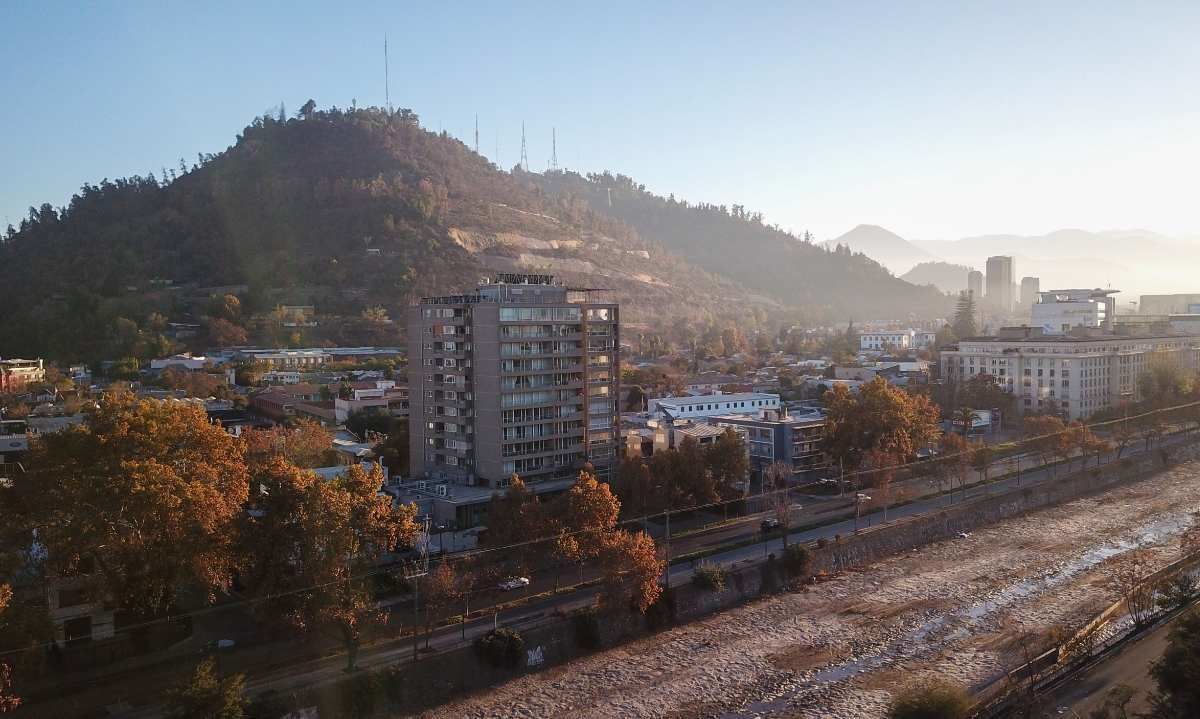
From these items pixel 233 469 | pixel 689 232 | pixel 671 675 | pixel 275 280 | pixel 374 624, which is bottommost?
pixel 671 675

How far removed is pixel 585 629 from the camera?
527 inches

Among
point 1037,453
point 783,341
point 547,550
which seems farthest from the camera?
point 783,341

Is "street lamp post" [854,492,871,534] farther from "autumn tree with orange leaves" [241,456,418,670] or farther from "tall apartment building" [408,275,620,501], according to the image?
"autumn tree with orange leaves" [241,456,418,670]

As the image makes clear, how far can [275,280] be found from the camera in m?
54.3

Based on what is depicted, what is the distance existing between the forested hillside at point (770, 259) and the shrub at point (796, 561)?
270 feet

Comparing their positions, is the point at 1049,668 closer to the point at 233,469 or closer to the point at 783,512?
the point at 783,512

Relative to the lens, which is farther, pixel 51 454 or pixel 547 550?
pixel 547 550

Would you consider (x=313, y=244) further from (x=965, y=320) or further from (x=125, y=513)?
(x=125, y=513)

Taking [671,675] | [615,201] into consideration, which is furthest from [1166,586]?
[615,201]

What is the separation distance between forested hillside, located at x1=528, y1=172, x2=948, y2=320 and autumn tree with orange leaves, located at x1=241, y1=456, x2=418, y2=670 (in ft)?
289

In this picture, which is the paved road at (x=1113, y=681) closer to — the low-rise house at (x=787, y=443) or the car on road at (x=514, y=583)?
the car on road at (x=514, y=583)

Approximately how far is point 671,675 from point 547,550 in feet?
9.85

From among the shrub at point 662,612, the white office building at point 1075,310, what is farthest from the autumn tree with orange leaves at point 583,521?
the white office building at point 1075,310

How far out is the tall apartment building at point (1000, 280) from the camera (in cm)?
12875
